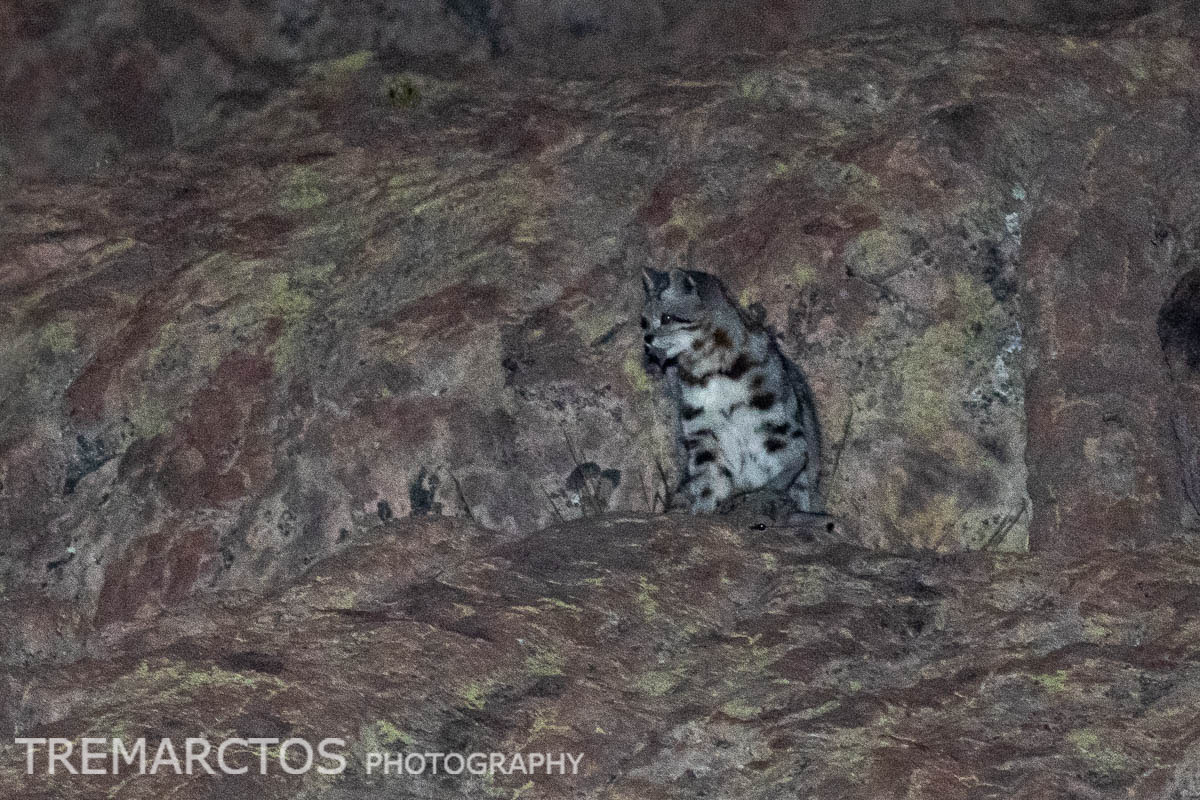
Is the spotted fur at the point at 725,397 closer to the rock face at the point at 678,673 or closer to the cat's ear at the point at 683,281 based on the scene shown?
the cat's ear at the point at 683,281

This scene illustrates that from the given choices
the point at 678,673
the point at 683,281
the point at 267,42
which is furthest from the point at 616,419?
the point at 267,42

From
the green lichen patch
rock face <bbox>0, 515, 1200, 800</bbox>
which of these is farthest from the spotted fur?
the green lichen patch

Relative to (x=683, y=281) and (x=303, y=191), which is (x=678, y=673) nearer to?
(x=683, y=281)

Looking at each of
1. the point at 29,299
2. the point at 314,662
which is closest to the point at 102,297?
the point at 29,299

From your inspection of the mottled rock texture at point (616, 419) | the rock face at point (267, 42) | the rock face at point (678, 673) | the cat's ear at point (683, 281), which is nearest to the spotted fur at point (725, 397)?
the cat's ear at point (683, 281)

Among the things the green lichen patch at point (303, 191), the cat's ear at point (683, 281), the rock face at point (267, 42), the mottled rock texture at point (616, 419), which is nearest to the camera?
the mottled rock texture at point (616, 419)

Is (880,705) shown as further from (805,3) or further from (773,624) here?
(805,3)

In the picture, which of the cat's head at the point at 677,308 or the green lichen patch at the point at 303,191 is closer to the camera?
the cat's head at the point at 677,308

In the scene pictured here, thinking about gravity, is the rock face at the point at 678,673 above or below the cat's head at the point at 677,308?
below
